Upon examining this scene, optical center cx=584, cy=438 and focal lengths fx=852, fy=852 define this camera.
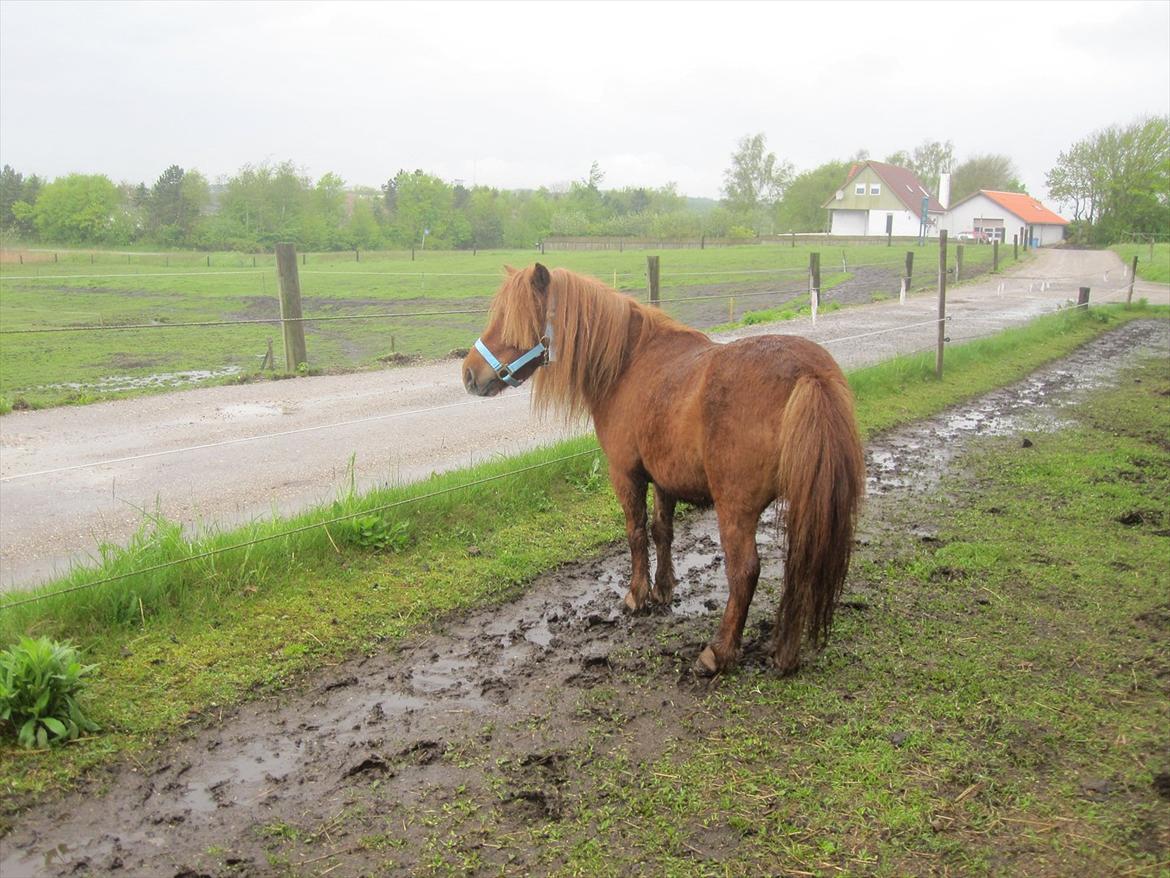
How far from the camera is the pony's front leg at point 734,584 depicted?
12.2 feet

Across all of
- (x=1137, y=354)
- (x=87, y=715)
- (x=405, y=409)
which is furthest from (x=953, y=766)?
(x=1137, y=354)

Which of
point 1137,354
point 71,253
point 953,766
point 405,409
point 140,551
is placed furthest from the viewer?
point 71,253

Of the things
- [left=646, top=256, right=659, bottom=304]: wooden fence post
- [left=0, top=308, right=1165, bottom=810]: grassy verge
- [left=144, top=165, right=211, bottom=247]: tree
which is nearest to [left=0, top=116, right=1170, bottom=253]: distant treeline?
[left=144, top=165, right=211, bottom=247]: tree

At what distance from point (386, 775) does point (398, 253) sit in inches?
2113

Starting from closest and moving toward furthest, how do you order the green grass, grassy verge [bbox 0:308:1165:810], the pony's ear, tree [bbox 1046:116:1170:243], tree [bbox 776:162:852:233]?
grassy verge [bbox 0:308:1165:810] < the pony's ear < the green grass < tree [bbox 1046:116:1170:243] < tree [bbox 776:162:852:233]

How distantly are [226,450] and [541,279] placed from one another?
4.37m

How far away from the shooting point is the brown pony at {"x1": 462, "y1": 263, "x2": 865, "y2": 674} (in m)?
3.44

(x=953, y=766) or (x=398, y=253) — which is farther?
(x=398, y=253)

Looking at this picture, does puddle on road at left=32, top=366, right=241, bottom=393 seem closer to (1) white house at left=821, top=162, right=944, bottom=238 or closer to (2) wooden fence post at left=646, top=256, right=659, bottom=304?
(2) wooden fence post at left=646, top=256, right=659, bottom=304

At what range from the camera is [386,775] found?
10.3 ft

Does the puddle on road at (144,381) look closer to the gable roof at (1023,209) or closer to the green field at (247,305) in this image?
the green field at (247,305)

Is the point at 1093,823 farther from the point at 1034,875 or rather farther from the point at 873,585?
the point at 873,585

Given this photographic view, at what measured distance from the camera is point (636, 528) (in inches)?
178

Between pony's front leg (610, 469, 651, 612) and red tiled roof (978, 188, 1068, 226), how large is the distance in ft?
267
